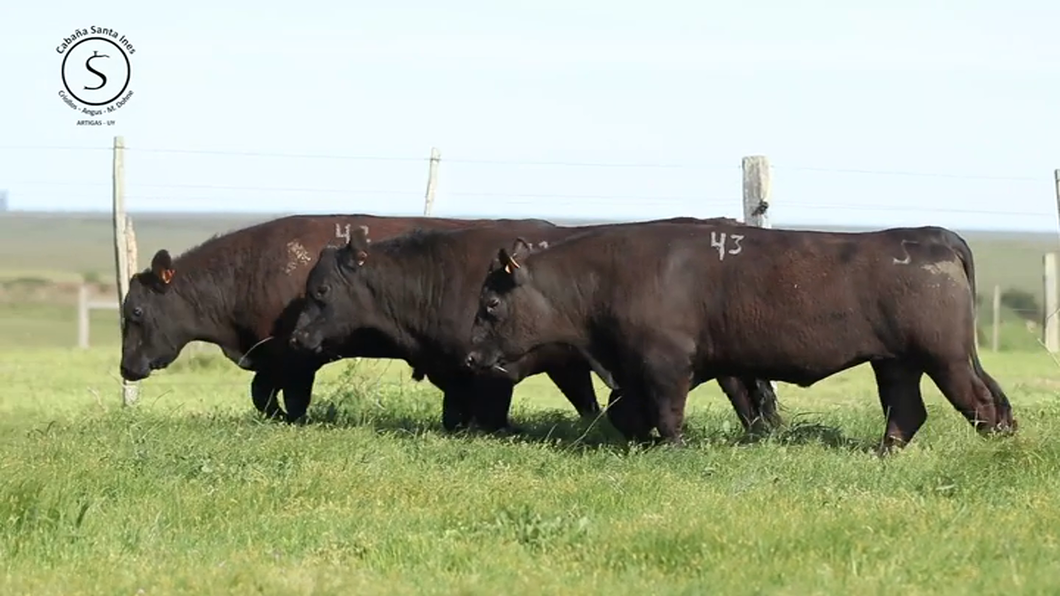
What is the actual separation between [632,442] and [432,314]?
2.00m

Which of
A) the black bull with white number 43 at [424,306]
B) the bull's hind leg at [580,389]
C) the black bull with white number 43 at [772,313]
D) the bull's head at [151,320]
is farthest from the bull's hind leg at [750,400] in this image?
the bull's head at [151,320]

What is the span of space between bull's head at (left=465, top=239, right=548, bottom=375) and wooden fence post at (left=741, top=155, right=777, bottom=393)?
2.95 metres

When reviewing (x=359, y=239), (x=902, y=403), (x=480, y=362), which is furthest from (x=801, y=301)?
(x=359, y=239)

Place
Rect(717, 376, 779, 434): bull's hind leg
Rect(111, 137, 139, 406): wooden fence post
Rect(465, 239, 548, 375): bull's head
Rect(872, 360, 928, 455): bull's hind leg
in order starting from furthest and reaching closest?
Rect(111, 137, 139, 406): wooden fence post
Rect(717, 376, 779, 434): bull's hind leg
Rect(465, 239, 548, 375): bull's head
Rect(872, 360, 928, 455): bull's hind leg

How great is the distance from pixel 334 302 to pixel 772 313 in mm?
3263

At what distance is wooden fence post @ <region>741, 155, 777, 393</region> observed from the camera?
14.0 meters

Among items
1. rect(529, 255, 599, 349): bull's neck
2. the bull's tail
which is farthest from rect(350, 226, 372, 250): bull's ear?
the bull's tail

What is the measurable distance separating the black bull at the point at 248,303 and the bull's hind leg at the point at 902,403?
2.75 m

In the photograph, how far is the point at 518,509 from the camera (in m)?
8.04

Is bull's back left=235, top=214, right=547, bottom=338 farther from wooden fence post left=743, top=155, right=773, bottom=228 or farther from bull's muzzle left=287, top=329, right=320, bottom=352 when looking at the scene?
Answer: wooden fence post left=743, top=155, right=773, bottom=228

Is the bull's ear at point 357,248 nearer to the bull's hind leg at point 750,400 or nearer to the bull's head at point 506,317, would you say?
the bull's head at point 506,317

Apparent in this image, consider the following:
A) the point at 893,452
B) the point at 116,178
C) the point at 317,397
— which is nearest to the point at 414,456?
the point at 893,452

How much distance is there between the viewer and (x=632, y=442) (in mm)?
11164

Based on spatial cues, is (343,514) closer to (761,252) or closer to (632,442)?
(632,442)
